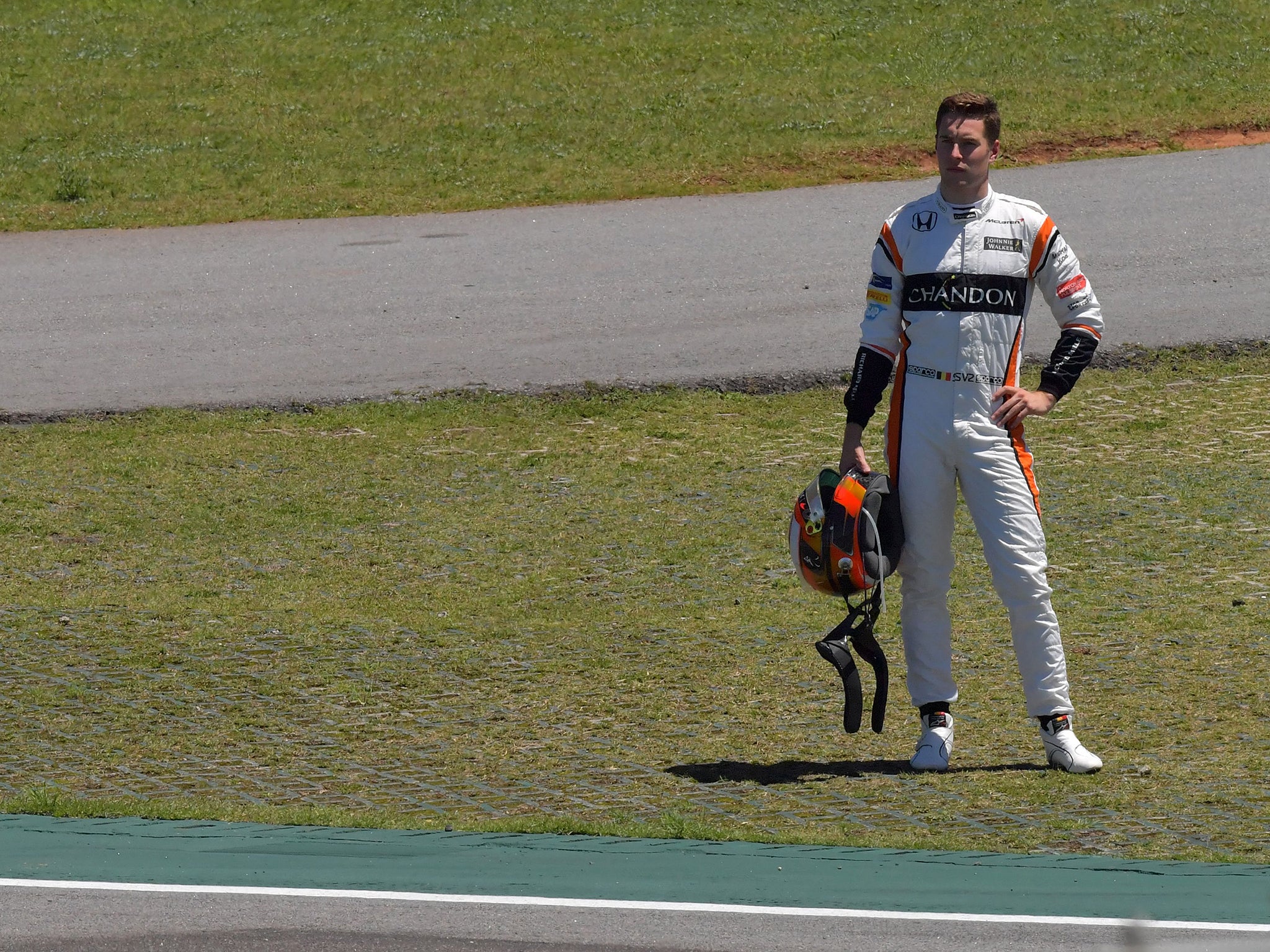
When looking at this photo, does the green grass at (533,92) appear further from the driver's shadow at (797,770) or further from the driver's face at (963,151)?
the driver's shadow at (797,770)

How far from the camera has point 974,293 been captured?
6.41 metres

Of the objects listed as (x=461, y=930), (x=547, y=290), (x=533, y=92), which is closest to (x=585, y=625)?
(x=461, y=930)

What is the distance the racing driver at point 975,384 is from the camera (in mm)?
6395

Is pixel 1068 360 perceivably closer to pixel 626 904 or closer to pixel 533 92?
pixel 626 904

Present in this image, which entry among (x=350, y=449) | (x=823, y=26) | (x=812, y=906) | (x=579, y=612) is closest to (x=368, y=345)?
(x=350, y=449)

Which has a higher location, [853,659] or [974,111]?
[974,111]

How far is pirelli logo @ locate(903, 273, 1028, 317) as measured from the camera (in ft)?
21.0

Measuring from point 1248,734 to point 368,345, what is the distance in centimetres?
858

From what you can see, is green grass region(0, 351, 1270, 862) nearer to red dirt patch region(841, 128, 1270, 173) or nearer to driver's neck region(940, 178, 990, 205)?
driver's neck region(940, 178, 990, 205)

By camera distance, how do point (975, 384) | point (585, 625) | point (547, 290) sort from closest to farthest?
point (975, 384), point (585, 625), point (547, 290)

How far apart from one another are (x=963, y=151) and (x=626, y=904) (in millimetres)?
2925

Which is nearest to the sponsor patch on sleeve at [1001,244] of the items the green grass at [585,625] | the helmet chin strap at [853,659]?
the helmet chin strap at [853,659]

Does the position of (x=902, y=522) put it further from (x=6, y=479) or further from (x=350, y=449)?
(x=6, y=479)

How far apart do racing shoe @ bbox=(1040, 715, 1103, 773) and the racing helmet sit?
776mm
